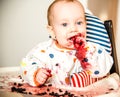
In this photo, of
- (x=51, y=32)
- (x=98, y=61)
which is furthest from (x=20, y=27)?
(x=98, y=61)

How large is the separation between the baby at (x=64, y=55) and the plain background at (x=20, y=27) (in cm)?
2

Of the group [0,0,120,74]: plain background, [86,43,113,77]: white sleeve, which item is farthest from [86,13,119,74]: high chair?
[0,0,120,74]: plain background

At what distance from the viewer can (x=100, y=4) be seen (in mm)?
813

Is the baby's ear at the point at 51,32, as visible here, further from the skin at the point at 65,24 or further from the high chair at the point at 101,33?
the high chair at the point at 101,33

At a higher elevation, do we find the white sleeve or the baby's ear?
the baby's ear

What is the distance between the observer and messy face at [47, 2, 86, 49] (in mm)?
633

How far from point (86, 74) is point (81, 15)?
15cm

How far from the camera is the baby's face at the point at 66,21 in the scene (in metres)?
0.63

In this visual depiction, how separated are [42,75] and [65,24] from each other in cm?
14

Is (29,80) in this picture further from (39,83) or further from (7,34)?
(7,34)

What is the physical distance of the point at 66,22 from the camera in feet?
2.08

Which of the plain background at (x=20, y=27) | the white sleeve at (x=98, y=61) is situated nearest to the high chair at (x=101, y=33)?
the white sleeve at (x=98, y=61)

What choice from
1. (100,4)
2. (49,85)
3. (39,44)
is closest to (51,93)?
(49,85)

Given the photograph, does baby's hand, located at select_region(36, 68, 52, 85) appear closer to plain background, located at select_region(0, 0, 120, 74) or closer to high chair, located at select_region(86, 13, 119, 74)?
plain background, located at select_region(0, 0, 120, 74)
